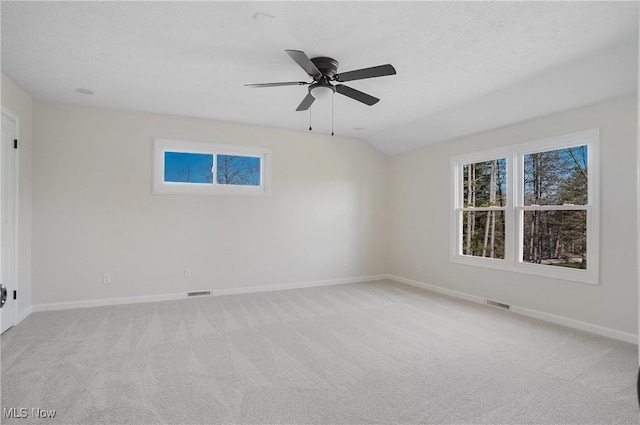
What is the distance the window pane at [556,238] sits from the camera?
152 inches

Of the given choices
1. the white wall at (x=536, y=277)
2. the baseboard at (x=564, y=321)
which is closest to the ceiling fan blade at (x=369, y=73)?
the white wall at (x=536, y=277)

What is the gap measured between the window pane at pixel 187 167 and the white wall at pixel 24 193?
153cm

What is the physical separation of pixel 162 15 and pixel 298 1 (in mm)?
997

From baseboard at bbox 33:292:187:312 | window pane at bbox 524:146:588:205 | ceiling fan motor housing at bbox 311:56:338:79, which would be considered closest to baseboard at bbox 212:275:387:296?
baseboard at bbox 33:292:187:312

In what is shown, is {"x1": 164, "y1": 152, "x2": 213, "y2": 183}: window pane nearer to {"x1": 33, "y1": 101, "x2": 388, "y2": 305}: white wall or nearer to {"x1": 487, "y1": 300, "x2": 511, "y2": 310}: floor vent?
{"x1": 33, "y1": 101, "x2": 388, "y2": 305}: white wall

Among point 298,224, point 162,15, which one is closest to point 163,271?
point 298,224

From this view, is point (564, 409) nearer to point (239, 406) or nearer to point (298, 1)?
point (239, 406)

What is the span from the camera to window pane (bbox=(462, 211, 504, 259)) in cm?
477

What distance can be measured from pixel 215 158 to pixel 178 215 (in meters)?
1.02

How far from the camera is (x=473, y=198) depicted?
17.1 ft

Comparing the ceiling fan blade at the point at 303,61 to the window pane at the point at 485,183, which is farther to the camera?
the window pane at the point at 485,183

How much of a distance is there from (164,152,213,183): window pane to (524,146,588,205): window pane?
4.40 meters

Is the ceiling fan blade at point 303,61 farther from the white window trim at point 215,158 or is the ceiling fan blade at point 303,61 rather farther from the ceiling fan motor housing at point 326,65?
the white window trim at point 215,158

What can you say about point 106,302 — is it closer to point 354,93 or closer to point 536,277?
point 354,93
